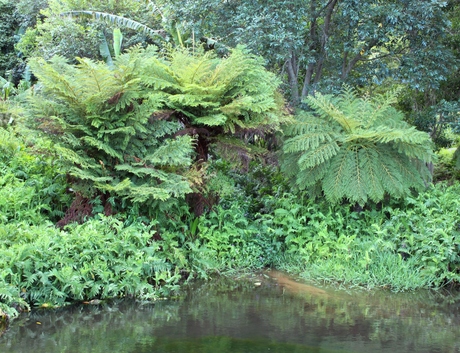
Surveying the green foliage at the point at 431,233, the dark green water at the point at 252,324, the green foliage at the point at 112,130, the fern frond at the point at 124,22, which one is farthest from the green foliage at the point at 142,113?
the fern frond at the point at 124,22

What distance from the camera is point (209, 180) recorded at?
6152mm

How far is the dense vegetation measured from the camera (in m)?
5.18

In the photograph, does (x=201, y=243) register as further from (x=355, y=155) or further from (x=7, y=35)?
(x=7, y=35)

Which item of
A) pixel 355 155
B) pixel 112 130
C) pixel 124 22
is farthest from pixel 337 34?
pixel 124 22

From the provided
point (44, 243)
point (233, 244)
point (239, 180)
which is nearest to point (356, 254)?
point (233, 244)

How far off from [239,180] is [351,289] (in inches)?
121

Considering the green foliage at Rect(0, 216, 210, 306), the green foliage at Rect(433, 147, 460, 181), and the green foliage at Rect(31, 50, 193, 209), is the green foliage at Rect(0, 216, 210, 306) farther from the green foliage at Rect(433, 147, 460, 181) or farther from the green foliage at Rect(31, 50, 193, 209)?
the green foliage at Rect(433, 147, 460, 181)

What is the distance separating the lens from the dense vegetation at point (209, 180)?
17.0 feet

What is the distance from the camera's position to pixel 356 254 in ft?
19.3

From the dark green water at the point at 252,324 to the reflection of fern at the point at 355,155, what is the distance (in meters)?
1.25

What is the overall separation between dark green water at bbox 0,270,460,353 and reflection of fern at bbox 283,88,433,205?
125 centimetres

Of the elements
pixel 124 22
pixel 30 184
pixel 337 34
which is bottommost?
pixel 30 184

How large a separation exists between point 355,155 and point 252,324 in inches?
A: 104

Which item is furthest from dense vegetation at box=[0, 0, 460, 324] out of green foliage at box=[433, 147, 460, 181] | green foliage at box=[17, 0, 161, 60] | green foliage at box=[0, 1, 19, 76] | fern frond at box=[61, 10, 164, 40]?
green foliage at box=[0, 1, 19, 76]
